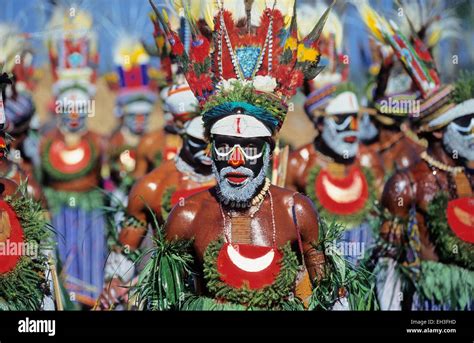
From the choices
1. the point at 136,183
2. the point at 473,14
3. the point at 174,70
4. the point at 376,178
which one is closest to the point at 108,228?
the point at 136,183

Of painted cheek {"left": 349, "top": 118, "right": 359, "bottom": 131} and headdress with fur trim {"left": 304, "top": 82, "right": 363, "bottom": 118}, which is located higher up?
headdress with fur trim {"left": 304, "top": 82, "right": 363, "bottom": 118}

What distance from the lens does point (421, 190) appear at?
830 centimetres

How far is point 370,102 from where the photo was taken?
29.4 feet

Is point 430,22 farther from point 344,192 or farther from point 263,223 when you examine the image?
point 263,223

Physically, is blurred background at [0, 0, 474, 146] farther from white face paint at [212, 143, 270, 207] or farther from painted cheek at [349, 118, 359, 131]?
white face paint at [212, 143, 270, 207]

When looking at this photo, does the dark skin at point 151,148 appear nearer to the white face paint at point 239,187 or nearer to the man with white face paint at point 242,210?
the man with white face paint at point 242,210

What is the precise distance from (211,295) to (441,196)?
207cm

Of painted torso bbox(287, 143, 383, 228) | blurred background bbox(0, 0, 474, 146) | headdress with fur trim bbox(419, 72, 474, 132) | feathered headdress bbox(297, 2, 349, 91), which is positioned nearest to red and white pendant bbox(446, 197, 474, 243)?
headdress with fur trim bbox(419, 72, 474, 132)

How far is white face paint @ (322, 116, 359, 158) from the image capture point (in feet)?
29.1

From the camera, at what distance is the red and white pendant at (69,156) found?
891 centimetres

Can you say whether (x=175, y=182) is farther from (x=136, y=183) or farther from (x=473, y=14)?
(x=473, y=14)

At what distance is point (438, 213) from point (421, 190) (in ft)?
0.78

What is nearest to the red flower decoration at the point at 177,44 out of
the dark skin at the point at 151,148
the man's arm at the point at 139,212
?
the man's arm at the point at 139,212

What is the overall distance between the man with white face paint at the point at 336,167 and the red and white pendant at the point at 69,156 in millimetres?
1439
